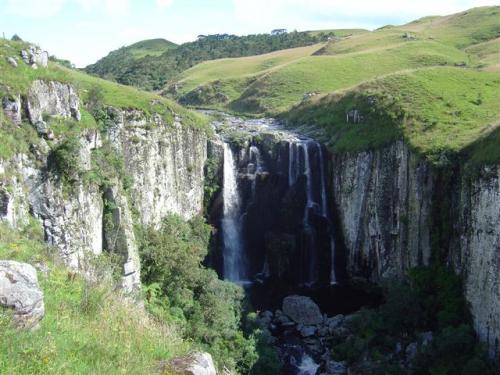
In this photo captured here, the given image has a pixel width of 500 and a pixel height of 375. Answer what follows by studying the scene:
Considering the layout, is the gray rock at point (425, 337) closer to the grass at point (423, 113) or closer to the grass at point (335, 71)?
the grass at point (423, 113)

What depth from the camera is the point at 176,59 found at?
390 feet

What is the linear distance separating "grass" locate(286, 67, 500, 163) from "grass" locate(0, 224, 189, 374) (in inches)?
933

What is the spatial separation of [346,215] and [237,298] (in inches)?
498

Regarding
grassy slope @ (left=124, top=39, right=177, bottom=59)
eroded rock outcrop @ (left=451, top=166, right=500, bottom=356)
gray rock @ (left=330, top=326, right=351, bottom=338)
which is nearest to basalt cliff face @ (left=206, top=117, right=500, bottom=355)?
eroded rock outcrop @ (left=451, top=166, right=500, bottom=356)

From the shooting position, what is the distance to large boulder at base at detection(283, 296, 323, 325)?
34312 millimetres

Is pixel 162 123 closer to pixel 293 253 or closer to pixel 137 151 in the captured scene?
pixel 137 151

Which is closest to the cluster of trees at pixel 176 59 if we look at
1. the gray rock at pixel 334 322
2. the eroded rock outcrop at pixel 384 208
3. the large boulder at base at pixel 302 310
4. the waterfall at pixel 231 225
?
the waterfall at pixel 231 225

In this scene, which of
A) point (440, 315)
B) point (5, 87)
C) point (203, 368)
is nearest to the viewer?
point (203, 368)

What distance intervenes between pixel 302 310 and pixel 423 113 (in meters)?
17.5

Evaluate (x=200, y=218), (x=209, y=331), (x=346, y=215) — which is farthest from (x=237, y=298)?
(x=346, y=215)

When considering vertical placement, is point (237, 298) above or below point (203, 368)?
below

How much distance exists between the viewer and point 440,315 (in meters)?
29.8

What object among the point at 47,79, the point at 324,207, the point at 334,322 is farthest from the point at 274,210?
the point at 47,79

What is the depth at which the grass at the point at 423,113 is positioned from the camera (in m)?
34.6
